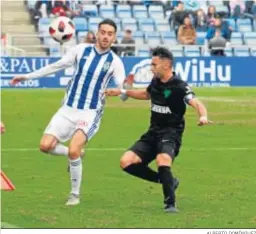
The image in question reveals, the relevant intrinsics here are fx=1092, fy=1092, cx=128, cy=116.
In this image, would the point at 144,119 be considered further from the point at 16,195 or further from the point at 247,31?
the point at 247,31

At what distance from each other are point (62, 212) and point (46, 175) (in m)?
3.70

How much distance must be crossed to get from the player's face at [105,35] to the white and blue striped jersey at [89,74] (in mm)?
188

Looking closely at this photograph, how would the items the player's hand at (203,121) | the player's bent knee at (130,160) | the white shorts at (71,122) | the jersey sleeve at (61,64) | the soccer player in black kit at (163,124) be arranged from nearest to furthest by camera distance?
1. the player's hand at (203,121)
2. the soccer player in black kit at (163,124)
3. the player's bent knee at (130,160)
4. the white shorts at (71,122)
5. the jersey sleeve at (61,64)

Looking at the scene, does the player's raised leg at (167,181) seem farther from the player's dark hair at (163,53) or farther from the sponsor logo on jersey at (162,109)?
the player's dark hair at (163,53)

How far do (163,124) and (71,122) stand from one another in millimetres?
1379

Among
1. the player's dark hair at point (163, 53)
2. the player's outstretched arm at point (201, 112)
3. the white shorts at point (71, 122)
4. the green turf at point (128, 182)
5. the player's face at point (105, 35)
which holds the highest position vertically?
the player's face at point (105, 35)

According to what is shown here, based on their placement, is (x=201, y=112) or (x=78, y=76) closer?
(x=201, y=112)

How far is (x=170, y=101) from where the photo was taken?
1330 centimetres

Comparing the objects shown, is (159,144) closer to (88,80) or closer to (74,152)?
(74,152)

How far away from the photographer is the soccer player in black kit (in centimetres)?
1305

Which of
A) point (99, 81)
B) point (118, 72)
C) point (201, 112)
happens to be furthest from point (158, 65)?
point (99, 81)

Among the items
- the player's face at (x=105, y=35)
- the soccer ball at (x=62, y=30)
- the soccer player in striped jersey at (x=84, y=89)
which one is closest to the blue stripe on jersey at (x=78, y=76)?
the soccer player in striped jersey at (x=84, y=89)

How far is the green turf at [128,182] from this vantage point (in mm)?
12258

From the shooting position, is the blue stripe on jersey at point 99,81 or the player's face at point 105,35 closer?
the player's face at point 105,35
